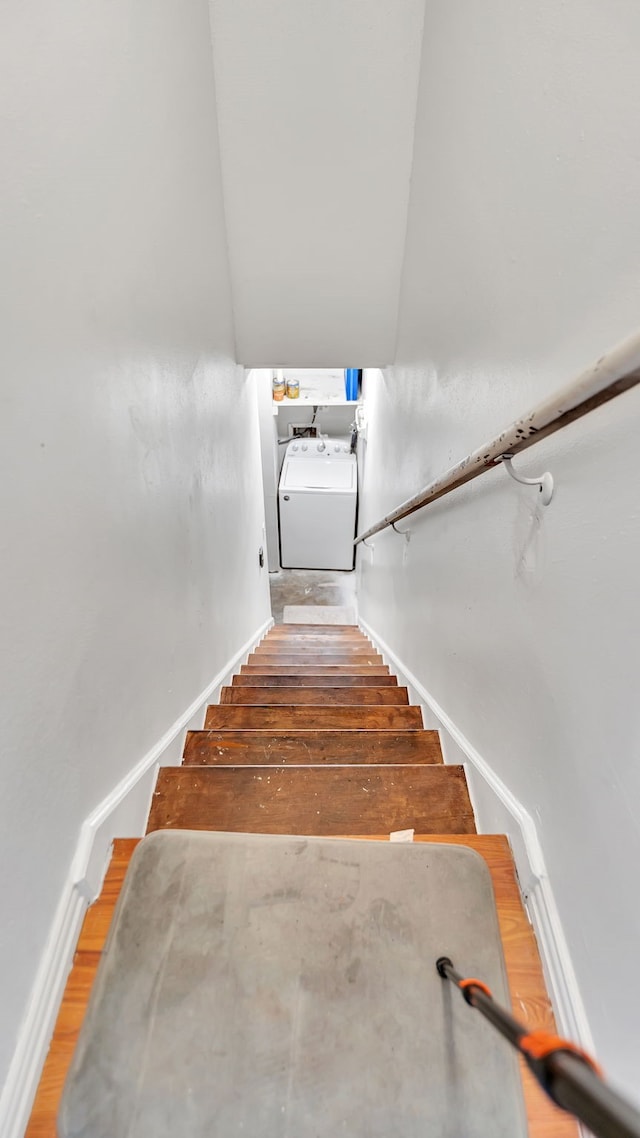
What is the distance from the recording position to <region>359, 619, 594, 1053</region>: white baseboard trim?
753 millimetres

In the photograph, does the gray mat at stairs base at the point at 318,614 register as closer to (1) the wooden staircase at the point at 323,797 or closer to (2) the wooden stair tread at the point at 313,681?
(2) the wooden stair tread at the point at 313,681

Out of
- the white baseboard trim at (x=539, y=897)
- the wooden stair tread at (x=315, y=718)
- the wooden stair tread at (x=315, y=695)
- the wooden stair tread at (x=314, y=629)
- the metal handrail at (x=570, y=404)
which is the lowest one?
the white baseboard trim at (x=539, y=897)

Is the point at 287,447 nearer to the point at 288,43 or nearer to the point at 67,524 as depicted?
the point at 288,43

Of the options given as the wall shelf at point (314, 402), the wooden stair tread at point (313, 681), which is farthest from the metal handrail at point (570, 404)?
the wall shelf at point (314, 402)

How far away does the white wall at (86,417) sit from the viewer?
0.69 m

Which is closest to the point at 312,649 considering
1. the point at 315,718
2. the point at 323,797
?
the point at 315,718


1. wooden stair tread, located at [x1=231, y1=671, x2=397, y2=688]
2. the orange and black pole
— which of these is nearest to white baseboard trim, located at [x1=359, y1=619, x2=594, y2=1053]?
the orange and black pole

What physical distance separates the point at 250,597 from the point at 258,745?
6.17 feet

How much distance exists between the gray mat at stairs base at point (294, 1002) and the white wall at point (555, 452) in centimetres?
20

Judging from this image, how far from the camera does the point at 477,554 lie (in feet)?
4.00

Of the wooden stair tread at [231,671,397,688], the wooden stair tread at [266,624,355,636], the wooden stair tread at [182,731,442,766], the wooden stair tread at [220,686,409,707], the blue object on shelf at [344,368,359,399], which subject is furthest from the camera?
the blue object on shelf at [344,368,359,399]

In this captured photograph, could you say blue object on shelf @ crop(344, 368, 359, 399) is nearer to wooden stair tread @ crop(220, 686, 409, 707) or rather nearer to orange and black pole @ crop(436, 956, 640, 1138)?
wooden stair tread @ crop(220, 686, 409, 707)

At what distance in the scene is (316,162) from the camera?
209 cm

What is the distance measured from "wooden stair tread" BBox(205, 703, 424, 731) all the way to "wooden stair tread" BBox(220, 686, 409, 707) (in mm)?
133
